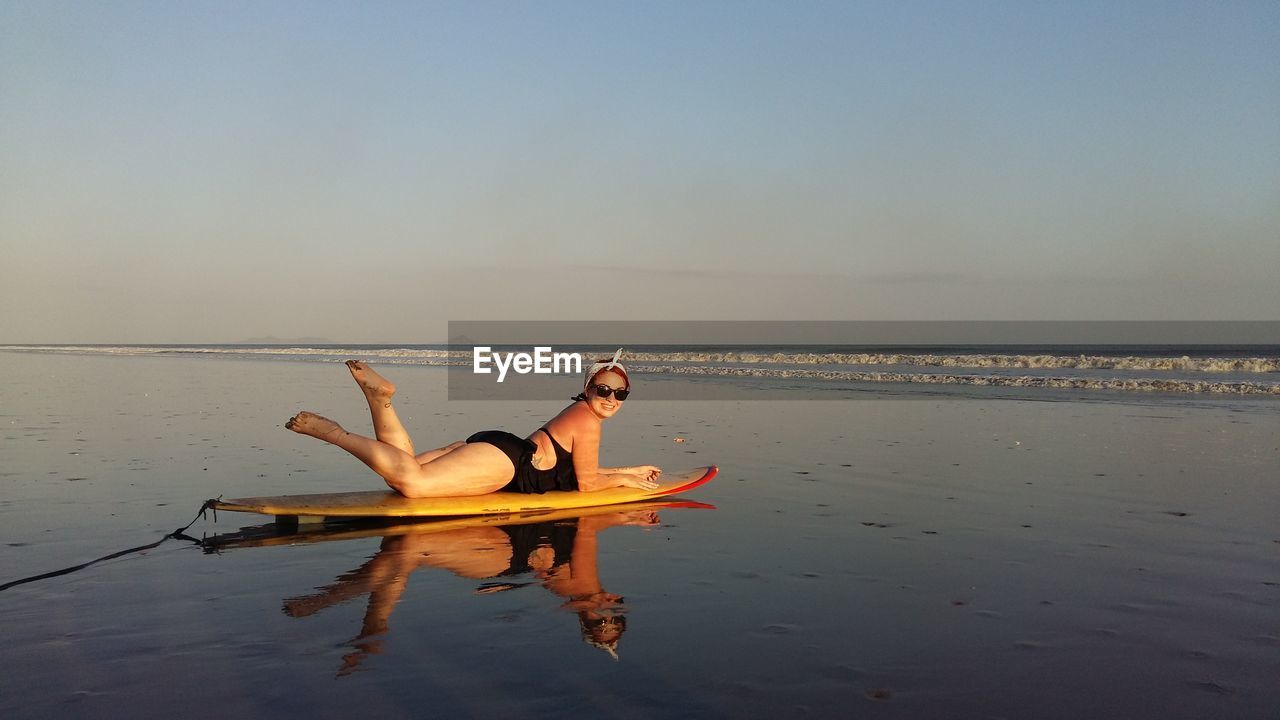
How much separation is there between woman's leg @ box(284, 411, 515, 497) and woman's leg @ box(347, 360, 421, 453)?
0.08 metres

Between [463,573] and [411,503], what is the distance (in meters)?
1.68

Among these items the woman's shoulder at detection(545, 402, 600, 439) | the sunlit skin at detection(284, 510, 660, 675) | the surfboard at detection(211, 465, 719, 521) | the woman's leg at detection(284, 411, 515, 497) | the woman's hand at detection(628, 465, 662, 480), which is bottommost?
the sunlit skin at detection(284, 510, 660, 675)

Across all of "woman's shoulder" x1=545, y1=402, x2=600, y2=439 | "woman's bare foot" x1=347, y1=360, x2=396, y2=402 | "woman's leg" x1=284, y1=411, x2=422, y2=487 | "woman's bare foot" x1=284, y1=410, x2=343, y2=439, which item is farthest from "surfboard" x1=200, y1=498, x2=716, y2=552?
"woman's bare foot" x1=347, y1=360, x2=396, y2=402

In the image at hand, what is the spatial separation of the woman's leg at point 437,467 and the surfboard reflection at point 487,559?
0.91 feet

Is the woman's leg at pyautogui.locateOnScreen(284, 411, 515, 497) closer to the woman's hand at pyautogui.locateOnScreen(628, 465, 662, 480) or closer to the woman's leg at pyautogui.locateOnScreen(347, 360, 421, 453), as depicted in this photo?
the woman's leg at pyautogui.locateOnScreen(347, 360, 421, 453)

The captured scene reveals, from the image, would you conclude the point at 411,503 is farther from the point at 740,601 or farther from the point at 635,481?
the point at 740,601

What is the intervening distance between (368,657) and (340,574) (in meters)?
1.65

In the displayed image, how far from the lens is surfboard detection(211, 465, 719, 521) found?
662 centimetres

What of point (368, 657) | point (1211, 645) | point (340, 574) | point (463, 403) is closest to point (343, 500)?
point (340, 574)

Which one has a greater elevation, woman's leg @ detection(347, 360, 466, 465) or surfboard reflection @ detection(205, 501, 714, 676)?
woman's leg @ detection(347, 360, 466, 465)

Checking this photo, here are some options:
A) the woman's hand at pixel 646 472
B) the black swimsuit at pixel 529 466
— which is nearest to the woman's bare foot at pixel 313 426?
the black swimsuit at pixel 529 466

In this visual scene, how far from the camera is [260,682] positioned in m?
3.55

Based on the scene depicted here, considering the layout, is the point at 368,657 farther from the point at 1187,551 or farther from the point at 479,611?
the point at 1187,551

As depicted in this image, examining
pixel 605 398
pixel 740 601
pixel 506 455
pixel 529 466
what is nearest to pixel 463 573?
pixel 740 601
